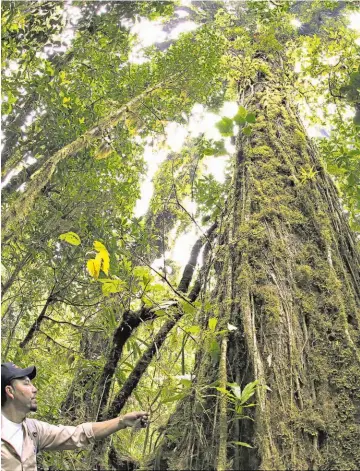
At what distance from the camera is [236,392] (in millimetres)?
1451

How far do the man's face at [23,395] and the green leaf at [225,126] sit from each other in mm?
1468

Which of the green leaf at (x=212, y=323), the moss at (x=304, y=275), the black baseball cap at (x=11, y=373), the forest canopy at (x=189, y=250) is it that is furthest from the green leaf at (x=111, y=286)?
the moss at (x=304, y=275)

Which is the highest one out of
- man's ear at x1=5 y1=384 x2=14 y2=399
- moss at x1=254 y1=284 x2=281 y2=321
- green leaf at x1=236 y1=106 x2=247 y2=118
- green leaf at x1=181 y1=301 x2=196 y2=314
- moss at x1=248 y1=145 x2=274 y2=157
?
moss at x1=248 y1=145 x2=274 y2=157

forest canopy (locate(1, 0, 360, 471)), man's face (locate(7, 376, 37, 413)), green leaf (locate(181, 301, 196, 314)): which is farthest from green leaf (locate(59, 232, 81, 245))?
man's face (locate(7, 376, 37, 413))

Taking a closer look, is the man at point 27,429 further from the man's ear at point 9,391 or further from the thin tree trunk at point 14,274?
the thin tree trunk at point 14,274

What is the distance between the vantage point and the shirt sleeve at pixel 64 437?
1909mm

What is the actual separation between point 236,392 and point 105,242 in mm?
1855

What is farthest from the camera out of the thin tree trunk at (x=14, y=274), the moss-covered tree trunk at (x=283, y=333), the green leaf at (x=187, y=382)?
the thin tree trunk at (x=14, y=274)

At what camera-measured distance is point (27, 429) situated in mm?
1896

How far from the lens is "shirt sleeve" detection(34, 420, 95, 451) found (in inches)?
75.2

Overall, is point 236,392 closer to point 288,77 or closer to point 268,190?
point 268,190

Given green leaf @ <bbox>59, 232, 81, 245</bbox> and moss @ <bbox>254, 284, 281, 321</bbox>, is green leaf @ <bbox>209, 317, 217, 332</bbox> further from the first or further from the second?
green leaf @ <bbox>59, 232, 81, 245</bbox>

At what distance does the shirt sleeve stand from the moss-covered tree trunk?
0.45m

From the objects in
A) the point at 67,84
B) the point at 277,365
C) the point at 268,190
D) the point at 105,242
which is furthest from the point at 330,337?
the point at 67,84
